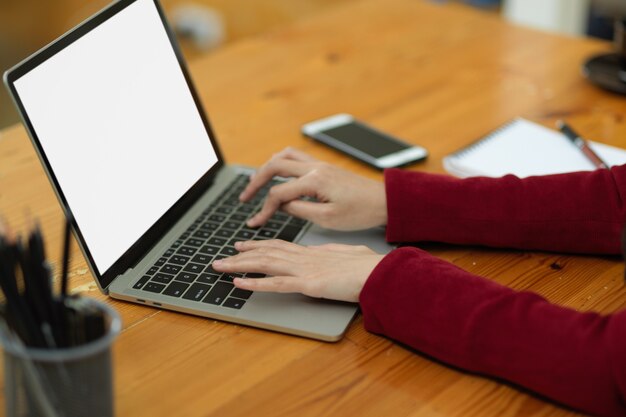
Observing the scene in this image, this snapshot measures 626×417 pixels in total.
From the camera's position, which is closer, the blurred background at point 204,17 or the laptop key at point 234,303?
the laptop key at point 234,303

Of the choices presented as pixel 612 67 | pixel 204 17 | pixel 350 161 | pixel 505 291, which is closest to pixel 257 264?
pixel 505 291

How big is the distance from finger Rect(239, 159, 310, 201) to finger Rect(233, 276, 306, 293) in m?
→ 0.22

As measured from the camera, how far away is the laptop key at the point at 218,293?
0.88m

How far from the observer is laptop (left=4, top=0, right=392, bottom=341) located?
85cm

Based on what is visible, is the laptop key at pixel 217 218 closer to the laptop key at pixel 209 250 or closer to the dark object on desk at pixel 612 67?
the laptop key at pixel 209 250

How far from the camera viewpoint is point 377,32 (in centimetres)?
166

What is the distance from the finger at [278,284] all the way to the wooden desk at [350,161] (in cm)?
5

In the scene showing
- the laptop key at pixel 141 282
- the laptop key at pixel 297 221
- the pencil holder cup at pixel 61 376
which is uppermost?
the pencil holder cup at pixel 61 376

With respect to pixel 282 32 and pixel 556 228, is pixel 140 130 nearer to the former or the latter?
pixel 556 228

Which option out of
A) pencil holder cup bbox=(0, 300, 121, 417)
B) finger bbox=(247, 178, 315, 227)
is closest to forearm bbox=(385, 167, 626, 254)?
finger bbox=(247, 178, 315, 227)

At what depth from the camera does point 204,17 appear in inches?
126

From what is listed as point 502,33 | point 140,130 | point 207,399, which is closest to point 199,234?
point 140,130

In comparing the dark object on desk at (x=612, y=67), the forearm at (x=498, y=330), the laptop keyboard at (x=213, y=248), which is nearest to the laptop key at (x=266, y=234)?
the laptop keyboard at (x=213, y=248)

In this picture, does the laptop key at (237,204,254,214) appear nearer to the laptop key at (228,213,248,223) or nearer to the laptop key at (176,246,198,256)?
the laptop key at (228,213,248,223)
